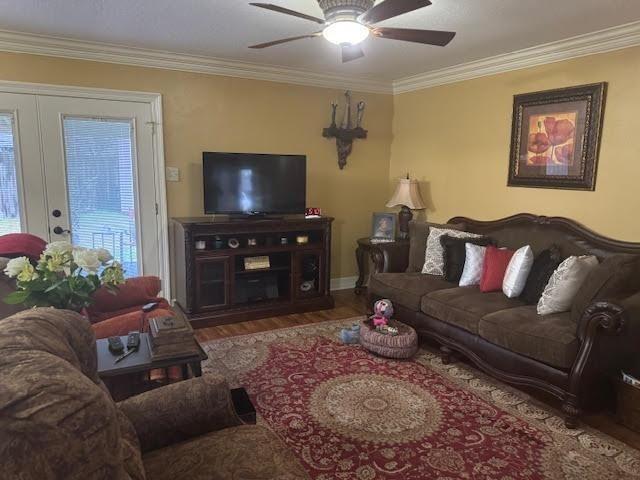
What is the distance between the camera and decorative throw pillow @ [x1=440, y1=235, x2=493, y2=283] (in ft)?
12.3

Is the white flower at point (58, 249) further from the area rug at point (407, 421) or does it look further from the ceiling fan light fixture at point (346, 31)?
the ceiling fan light fixture at point (346, 31)

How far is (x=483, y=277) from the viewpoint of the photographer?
352cm

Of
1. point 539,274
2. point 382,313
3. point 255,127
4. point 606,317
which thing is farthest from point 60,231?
point 606,317

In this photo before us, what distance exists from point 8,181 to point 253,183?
Answer: 202 centimetres

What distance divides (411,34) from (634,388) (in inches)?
92.8

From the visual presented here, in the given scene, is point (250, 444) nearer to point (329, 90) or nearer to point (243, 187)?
point (243, 187)

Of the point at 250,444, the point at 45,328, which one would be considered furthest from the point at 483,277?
the point at 45,328

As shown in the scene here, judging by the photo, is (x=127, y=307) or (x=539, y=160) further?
(x=539, y=160)

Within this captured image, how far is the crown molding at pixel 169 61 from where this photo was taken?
3.56m

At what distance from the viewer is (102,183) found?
400cm

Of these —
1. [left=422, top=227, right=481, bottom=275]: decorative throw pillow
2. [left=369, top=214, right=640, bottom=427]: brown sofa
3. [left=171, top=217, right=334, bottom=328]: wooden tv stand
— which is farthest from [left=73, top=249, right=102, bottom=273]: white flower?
[left=422, top=227, right=481, bottom=275]: decorative throw pillow

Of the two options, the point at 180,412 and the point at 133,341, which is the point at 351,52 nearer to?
the point at 133,341

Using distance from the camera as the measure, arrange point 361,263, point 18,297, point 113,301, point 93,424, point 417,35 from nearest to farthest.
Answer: point 93,424 → point 18,297 → point 417,35 → point 113,301 → point 361,263

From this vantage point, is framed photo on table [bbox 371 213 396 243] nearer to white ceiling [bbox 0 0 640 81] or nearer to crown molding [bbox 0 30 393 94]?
crown molding [bbox 0 30 393 94]
